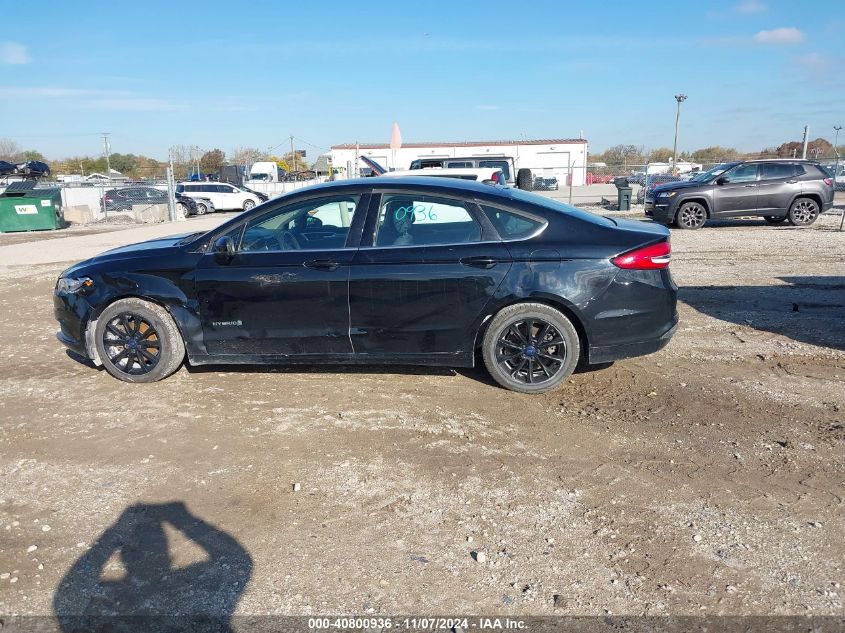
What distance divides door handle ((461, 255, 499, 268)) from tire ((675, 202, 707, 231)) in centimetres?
1333

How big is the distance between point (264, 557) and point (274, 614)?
40 centimetres

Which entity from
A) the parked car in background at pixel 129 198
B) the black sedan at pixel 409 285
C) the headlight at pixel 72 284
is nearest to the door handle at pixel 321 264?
the black sedan at pixel 409 285

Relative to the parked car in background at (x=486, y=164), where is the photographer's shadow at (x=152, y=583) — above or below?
below

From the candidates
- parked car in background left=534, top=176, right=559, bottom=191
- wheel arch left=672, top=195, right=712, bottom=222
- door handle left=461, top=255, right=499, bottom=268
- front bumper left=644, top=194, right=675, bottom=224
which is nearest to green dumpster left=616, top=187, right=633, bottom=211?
front bumper left=644, top=194, right=675, bottom=224

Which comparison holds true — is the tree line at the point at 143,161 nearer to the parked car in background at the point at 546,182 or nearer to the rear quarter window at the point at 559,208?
the parked car in background at the point at 546,182

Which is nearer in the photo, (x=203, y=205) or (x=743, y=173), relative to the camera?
(x=743, y=173)

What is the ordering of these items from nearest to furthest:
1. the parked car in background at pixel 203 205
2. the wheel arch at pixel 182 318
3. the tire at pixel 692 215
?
the wheel arch at pixel 182 318, the tire at pixel 692 215, the parked car in background at pixel 203 205

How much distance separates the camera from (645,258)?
4.73 meters

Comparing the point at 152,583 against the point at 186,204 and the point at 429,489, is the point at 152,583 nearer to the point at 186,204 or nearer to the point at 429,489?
the point at 429,489

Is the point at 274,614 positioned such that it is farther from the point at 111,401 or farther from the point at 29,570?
the point at 111,401

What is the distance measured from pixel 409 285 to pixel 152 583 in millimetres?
2630

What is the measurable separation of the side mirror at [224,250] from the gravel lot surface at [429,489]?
104cm

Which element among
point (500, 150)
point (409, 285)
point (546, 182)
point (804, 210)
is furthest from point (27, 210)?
point (500, 150)

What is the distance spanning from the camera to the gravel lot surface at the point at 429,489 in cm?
279
